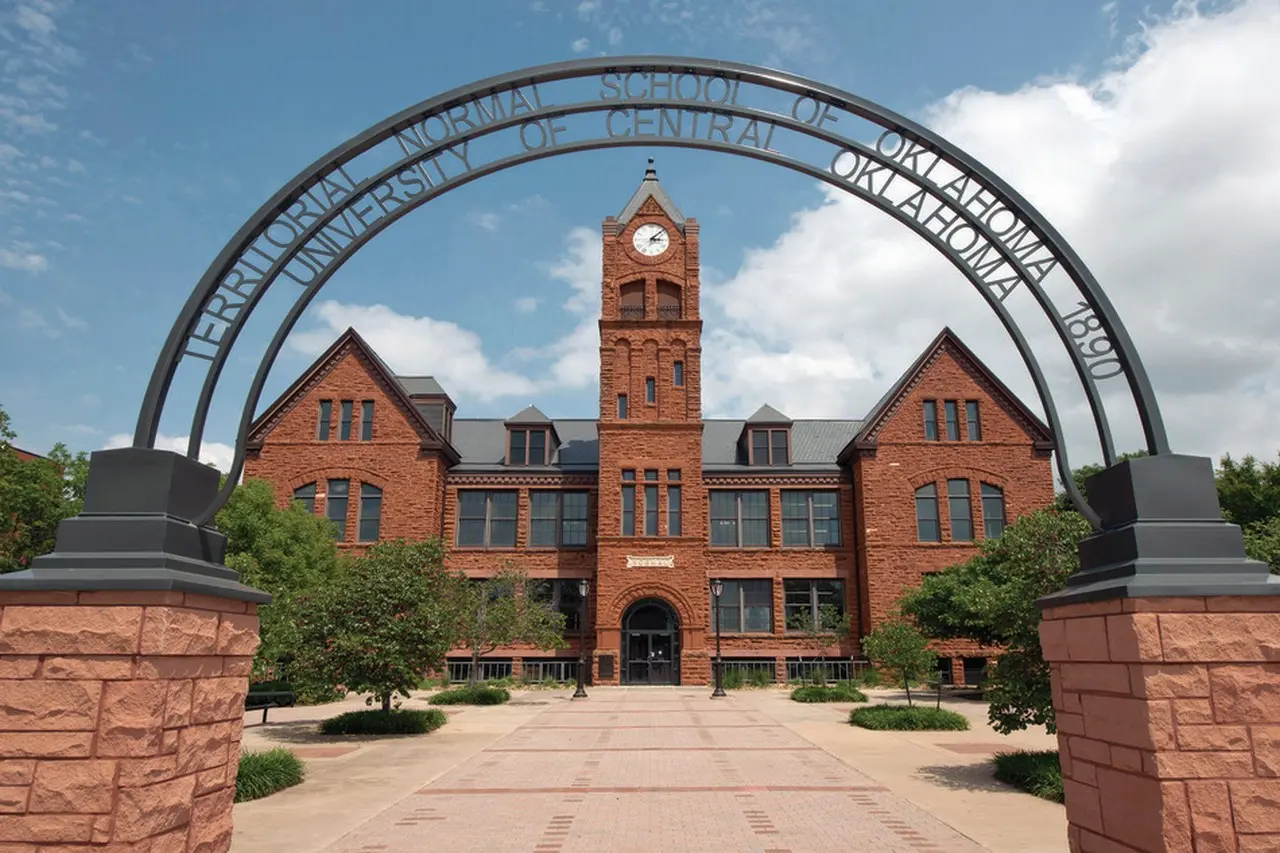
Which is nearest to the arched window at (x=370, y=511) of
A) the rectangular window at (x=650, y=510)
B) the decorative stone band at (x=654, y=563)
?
the decorative stone band at (x=654, y=563)

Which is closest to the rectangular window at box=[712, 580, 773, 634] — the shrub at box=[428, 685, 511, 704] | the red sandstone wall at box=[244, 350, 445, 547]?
the shrub at box=[428, 685, 511, 704]

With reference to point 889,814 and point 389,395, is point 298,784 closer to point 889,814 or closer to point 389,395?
point 889,814

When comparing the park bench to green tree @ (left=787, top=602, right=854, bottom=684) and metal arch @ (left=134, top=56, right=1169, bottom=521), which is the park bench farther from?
green tree @ (left=787, top=602, right=854, bottom=684)

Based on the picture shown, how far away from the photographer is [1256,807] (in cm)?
476

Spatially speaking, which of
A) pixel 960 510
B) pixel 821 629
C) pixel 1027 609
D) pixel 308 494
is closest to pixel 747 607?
pixel 821 629

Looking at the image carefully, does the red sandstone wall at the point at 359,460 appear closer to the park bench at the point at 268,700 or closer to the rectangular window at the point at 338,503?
the rectangular window at the point at 338,503

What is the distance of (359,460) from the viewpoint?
113 feet

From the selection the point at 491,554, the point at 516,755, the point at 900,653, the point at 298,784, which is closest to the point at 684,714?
the point at 900,653

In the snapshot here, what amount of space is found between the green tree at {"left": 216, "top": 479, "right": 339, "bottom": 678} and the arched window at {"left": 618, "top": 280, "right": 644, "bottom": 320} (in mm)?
15279

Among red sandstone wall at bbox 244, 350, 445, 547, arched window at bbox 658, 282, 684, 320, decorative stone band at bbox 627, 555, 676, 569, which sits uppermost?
arched window at bbox 658, 282, 684, 320

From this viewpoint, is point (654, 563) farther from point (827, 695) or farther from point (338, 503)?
point (338, 503)

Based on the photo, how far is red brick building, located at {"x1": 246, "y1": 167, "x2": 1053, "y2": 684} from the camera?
33656 mm

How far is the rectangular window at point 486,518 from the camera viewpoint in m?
35.8

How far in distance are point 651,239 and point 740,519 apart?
1228 centimetres
